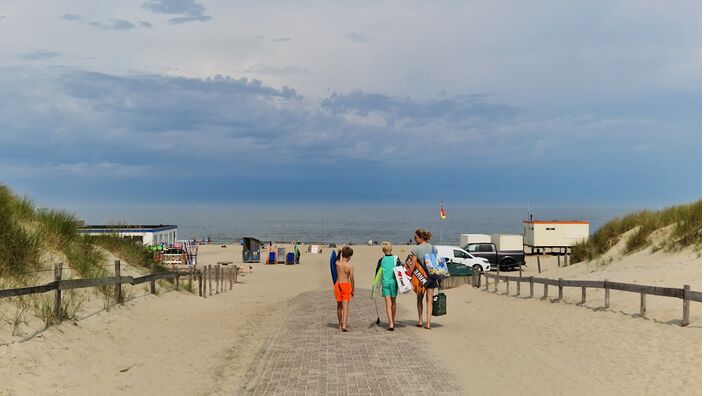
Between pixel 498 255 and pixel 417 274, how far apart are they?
26.3 m

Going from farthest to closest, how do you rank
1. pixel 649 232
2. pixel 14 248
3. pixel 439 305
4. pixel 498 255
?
pixel 498 255 → pixel 649 232 → pixel 14 248 → pixel 439 305

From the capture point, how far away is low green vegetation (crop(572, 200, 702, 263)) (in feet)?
76.6

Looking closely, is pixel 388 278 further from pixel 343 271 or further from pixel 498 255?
pixel 498 255

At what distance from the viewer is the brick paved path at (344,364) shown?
8.08m

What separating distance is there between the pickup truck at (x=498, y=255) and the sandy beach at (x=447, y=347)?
60.3 feet

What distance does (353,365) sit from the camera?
9414 millimetres

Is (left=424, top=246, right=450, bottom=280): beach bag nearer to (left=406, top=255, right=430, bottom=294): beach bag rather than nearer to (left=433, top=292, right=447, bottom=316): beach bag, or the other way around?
(left=406, top=255, right=430, bottom=294): beach bag

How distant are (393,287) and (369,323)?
6.04ft

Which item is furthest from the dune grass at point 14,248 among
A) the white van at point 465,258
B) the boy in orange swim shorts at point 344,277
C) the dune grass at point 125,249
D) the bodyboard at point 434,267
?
the white van at point 465,258

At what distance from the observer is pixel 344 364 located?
948cm

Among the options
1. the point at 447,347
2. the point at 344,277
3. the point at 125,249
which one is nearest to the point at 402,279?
the point at 344,277

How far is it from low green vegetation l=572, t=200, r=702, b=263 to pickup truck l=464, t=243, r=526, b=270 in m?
4.80

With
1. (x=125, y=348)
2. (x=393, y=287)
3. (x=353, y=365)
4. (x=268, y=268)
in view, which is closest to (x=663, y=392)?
(x=353, y=365)

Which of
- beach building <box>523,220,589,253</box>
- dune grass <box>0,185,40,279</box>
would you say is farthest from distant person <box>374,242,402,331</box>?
beach building <box>523,220,589,253</box>
